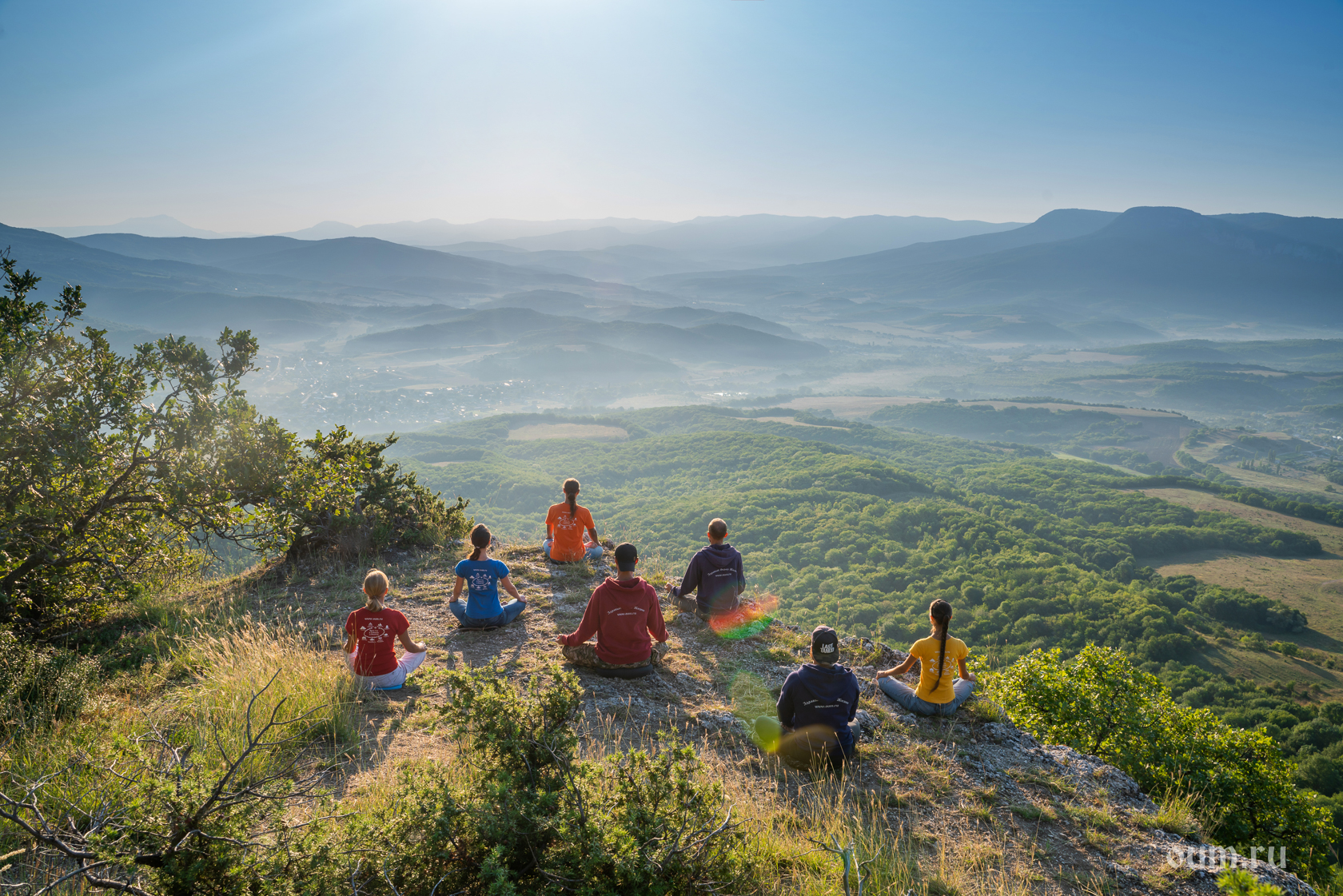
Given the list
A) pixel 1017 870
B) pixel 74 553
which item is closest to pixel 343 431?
pixel 74 553

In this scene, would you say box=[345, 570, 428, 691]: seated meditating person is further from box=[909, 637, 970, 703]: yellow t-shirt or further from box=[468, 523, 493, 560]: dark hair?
box=[909, 637, 970, 703]: yellow t-shirt

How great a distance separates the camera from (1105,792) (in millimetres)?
5973

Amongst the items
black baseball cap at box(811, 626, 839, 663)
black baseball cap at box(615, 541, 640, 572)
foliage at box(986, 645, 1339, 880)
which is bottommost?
foliage at box(986, 645, 1339, 880)

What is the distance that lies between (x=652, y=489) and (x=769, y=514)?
1880 inches

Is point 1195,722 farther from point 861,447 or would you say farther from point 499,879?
point 861,447

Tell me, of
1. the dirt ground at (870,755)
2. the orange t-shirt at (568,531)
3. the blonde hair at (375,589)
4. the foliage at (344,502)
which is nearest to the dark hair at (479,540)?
the dirt ground at (870,755)

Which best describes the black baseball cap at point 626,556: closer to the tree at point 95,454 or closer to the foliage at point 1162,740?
the tree at point 95,454

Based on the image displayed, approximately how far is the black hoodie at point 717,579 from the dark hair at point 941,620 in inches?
105

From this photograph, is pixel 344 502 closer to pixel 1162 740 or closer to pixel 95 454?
pixel 95 454

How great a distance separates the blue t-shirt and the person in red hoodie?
140 centimetres

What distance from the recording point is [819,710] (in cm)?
558

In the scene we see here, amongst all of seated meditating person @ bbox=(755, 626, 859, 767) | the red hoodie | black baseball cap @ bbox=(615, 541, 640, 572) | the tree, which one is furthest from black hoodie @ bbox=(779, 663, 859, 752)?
the tree

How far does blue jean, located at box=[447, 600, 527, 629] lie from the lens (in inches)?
306

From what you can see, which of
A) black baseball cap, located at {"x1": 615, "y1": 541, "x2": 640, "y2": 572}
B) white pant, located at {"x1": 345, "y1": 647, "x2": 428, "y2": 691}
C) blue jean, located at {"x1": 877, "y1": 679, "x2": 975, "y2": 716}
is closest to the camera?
white pant, located at {"x1": 345, "y1": 647, "x2": 428, "y2": 691}
